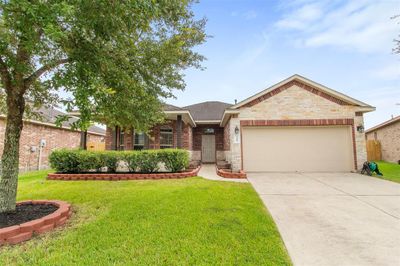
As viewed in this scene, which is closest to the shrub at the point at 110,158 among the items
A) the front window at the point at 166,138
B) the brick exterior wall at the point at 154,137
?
the brick exterior wall at the point at 154,137

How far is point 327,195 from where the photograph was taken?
6.30m

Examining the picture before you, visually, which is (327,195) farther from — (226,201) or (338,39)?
(338,39)

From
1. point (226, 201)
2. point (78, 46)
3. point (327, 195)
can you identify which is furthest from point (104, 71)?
point (327, 195)

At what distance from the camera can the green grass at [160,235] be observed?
2811 millimetres

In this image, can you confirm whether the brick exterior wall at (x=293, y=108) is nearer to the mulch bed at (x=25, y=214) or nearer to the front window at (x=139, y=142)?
the front window at (x=139, y=142)

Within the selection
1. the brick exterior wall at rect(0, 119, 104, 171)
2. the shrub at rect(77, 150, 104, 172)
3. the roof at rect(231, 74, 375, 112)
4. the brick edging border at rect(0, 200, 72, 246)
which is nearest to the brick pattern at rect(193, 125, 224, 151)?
the roof at rect(231, 74, 375, 112)

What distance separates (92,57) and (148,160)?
21.7ft

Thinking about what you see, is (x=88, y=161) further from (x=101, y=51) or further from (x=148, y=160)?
(x=101, y=51)

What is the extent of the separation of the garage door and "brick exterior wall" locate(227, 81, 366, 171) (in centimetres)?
60

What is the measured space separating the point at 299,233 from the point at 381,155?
20740mm

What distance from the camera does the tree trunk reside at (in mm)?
4109

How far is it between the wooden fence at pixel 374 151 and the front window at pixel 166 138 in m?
18.0

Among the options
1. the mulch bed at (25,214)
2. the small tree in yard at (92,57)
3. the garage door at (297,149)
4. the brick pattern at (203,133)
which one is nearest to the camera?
the small tree in yard at (92,57)

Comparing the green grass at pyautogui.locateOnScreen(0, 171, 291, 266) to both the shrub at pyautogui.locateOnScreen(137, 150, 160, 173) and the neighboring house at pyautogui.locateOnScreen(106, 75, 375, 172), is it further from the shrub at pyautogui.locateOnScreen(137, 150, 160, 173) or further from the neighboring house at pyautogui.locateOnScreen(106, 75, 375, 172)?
the neighboring house at pyautogui.locateOnScreen(106, 75, 375, 172)
